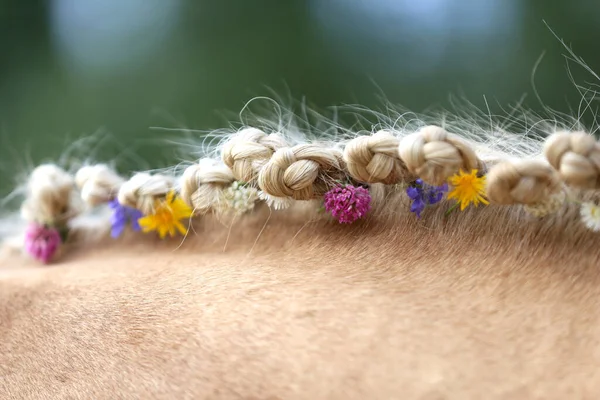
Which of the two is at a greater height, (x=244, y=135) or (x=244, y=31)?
(x=244, y=31)

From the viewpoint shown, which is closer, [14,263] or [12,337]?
[12,337]

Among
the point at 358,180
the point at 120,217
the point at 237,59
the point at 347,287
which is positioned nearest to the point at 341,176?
the point at 358,180

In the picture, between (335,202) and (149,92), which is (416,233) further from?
(149,92)

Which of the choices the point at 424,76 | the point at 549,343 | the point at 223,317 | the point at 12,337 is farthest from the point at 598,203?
the point at 424,76

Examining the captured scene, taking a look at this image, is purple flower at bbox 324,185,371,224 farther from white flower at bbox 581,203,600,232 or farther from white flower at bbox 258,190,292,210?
white flower at bbox 581,203,600,232

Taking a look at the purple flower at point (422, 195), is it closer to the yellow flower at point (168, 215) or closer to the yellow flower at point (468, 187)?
the yellow flower at point (468, 187)

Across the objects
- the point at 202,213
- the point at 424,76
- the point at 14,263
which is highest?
the point at 424,76

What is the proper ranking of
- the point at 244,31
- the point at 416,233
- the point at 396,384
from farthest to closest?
the point at 244,31 → the point at 416,233 → the point at 396,384
